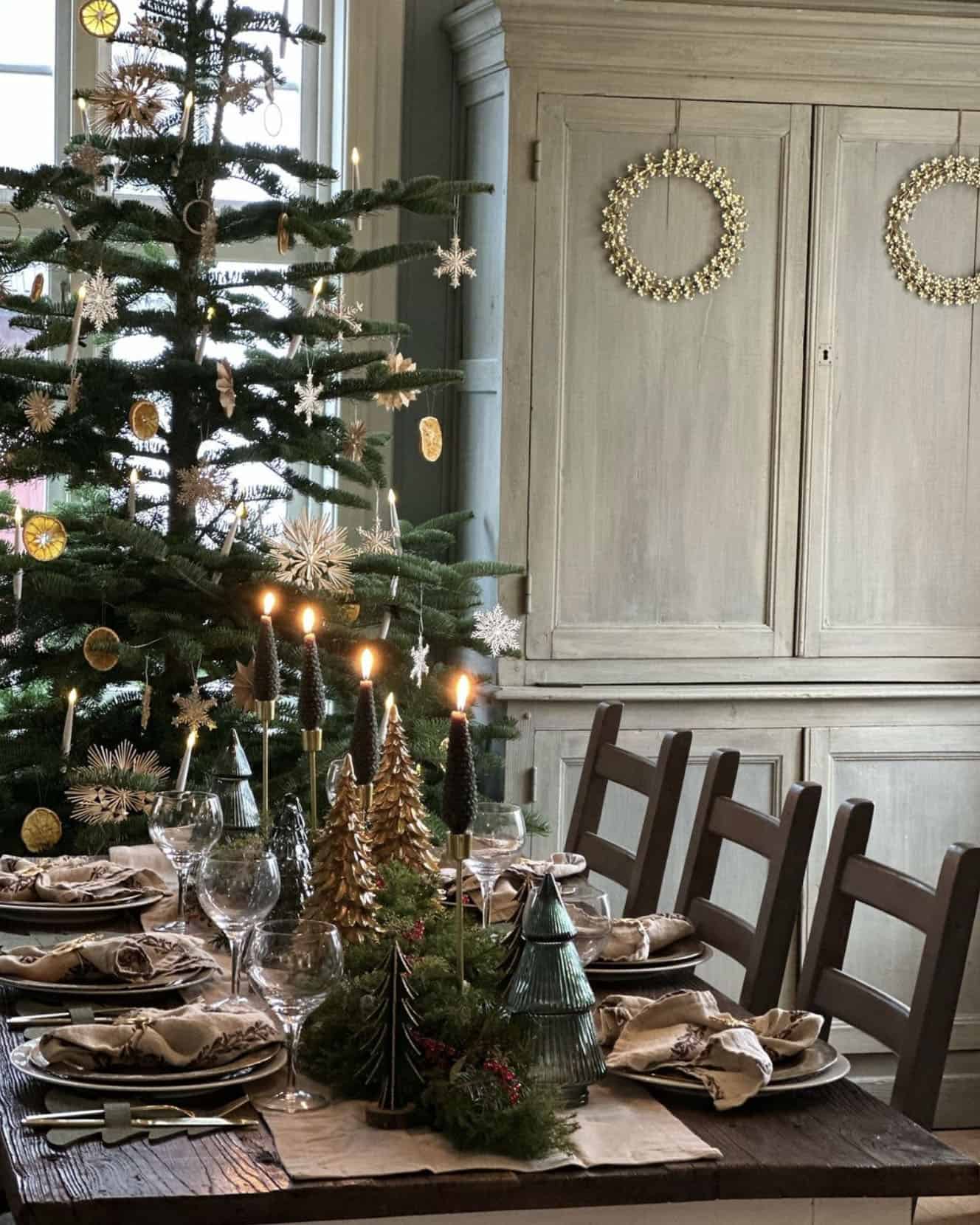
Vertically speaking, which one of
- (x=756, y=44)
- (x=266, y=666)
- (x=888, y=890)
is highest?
(x=756, y=44)

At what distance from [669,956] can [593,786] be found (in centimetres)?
78

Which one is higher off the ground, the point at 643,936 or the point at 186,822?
the point at 186,822

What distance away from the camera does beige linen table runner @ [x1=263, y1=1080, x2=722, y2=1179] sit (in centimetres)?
133

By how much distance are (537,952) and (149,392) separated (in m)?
1.77

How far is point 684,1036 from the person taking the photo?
1.57 m

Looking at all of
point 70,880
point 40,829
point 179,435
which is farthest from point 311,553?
point 70,880

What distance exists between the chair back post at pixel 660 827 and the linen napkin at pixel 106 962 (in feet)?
2.75

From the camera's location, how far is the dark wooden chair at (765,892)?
6.77ft

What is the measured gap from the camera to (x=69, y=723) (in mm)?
2771

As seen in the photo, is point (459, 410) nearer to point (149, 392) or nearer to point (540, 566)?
point (540, 566)

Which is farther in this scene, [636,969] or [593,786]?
[593,786]

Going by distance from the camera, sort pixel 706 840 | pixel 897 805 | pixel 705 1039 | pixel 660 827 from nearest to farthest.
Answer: pixel 705 1039 → pixel 706 840 → pixel 660 827 → pixel 897 805

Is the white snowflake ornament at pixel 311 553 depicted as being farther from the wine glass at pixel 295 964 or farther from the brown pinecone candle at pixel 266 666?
the wine glass at pixel 295 964

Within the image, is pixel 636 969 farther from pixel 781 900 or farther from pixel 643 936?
pixel 781 900
